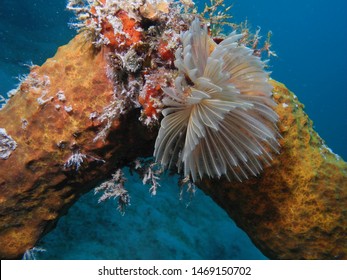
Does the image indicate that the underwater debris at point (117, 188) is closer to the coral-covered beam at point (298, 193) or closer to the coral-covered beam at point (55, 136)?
the coral-covered beam at point (55, 136)

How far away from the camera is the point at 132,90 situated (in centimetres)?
285

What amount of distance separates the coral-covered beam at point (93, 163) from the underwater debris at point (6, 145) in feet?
0.04

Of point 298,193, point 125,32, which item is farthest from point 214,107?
point 298,193

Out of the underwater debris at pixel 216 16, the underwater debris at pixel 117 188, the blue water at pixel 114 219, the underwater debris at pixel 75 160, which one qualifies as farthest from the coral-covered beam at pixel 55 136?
the underwater debris at pixel 216 16

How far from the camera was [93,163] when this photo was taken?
11.0 ft

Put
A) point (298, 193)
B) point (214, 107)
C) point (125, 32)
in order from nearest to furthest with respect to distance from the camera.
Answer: point (214, 107) < point (125, 32) < point (298, 193)

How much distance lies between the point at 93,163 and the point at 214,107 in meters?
1.81

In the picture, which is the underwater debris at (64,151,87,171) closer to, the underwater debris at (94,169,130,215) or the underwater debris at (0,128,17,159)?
the underwater debris at (94,169,130,215)

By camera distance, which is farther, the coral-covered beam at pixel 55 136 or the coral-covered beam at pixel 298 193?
the coral-covered beam at pixel 298 193

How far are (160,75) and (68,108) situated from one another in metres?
1.15

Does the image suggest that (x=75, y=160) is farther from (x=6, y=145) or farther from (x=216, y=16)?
(x=216, y=16)

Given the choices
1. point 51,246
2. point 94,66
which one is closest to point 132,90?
point 94,66

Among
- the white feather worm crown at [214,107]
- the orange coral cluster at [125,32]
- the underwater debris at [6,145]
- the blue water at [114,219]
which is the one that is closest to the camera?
the white feather worm crown at [214,107]

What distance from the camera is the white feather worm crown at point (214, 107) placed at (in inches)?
89.8
